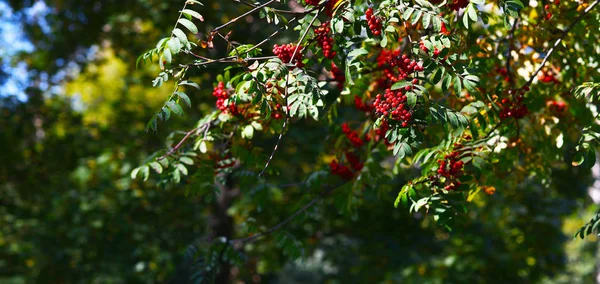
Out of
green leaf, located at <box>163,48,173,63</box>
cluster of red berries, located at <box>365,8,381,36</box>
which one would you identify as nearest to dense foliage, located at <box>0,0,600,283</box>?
cluster of red berries, located at <box>365,8,381,36</box>

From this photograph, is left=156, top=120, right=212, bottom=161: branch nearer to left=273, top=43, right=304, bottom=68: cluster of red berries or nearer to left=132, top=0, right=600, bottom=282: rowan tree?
left=132, top=0, right=600, bottom=282: rowan tree

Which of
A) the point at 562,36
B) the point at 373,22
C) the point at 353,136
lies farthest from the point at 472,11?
the point at 353,136

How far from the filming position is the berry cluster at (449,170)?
311 cm

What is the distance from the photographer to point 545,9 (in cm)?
386

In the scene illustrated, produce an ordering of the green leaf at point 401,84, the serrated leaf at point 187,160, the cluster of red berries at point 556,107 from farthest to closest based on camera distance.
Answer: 1. the cluster of red berries at point 556,107
2. the serrated leaf at point 187,160
3. the green leaf at point 401,84

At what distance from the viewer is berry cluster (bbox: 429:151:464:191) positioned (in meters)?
3.11

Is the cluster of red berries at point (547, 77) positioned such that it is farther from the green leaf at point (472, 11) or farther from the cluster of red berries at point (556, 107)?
the green leaf at point (472, 11)

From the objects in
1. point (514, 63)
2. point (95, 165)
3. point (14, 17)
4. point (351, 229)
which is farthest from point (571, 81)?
point (14, 17)

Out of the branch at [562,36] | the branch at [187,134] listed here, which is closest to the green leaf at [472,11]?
the branch at [562,36]

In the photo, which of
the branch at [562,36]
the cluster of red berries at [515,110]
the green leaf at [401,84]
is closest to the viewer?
the green leaf at [401,84]

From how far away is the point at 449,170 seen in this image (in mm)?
3145

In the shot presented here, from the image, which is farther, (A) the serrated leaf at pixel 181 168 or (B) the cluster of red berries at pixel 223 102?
(A) the serrated leaf at pixel 181 168

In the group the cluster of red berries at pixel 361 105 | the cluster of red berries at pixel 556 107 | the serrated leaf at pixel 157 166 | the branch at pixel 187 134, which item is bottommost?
the cluster of red berries at pixel 556 107

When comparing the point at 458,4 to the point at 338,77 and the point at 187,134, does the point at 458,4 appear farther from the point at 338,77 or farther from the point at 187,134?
the point at 187,134
